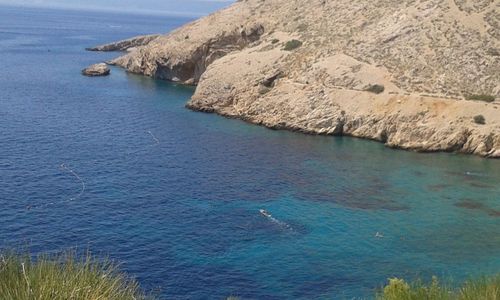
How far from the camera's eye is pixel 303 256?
39.0m

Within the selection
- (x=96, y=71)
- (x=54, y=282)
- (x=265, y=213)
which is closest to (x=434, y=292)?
(x=54, y=282)

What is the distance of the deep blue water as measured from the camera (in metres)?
37.1

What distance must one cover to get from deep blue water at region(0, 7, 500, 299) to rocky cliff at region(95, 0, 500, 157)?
330cm

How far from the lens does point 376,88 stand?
76312 mm

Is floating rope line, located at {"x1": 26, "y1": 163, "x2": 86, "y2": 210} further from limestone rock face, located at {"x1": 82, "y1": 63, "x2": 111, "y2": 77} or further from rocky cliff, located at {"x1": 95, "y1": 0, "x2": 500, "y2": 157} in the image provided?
limestone rock face, located at {"x1": 82, "y1": 63, "x2": 111, "y2": 77}

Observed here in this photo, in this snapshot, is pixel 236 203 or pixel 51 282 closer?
pixel 51 282

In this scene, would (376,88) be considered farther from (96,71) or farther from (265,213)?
(96,71)

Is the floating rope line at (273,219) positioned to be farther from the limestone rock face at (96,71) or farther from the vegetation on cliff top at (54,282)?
the limestone rock face at (96,71)

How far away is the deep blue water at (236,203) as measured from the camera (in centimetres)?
3706

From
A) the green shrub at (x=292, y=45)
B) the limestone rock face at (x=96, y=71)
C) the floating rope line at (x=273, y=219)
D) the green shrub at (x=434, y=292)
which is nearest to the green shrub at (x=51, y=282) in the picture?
the green shrub at (x=434, y=292)

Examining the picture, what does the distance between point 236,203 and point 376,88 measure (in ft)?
115

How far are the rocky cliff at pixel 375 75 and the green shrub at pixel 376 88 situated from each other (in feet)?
0.42

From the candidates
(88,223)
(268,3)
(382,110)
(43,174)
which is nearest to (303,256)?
(88,223)

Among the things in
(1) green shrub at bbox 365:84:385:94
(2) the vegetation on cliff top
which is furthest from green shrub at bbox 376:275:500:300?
(1) green shrub at bbox 365:84:385:94
